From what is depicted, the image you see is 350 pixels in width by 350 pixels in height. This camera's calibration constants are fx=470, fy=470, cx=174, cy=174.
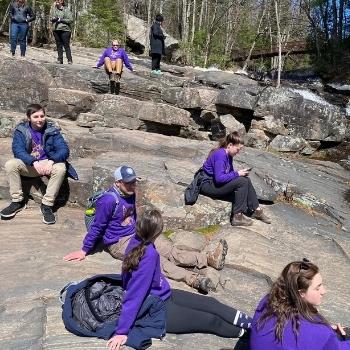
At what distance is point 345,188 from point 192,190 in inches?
215

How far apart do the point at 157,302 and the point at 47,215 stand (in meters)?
3.43

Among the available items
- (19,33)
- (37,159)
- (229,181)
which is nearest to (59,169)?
(37,159)

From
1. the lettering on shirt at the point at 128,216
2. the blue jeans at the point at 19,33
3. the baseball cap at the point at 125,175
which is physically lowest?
the lettering on shirt at the point at 128,216

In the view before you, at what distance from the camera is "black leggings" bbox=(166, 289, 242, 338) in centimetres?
421

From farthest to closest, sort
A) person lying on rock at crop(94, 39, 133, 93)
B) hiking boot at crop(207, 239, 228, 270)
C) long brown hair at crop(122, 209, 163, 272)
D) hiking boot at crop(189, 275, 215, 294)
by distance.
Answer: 1. person lying on rock at crop(94, 39, 133, 93)
2. hiking boot at crop(207, 239, 228, 270)
3. hiking boot at crop(189, 275, 215, 294)
4. long brown hair at crop(122, 209, 163, 272)

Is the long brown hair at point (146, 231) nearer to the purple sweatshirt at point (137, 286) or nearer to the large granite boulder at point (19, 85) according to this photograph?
the purple sweatshirt at point (137, 286)

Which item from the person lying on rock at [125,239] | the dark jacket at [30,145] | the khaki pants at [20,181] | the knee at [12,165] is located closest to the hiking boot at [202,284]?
the person lying on rock at [125,239]

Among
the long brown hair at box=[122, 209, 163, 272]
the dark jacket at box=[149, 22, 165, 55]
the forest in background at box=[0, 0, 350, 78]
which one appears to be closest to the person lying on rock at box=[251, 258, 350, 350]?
the long brown hair at box=[122, 209, 163, 272]

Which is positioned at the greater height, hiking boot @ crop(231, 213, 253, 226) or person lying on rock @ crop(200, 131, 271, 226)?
person lying on rock @ crop(200, 131, 271, 226)

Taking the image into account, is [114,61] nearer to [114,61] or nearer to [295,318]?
[114,61]

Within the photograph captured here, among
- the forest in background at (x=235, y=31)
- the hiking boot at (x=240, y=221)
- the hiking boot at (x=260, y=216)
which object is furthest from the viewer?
the forest in background at (x=235, y=31)

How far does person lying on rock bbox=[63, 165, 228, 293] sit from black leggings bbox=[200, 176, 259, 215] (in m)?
1.49

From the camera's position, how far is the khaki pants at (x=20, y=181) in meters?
7.04

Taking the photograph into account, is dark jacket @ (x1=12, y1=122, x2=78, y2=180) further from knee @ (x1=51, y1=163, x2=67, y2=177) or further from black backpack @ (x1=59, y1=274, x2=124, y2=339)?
black backpack @ (x1=59, y1=274, x2=124, y2=339)
